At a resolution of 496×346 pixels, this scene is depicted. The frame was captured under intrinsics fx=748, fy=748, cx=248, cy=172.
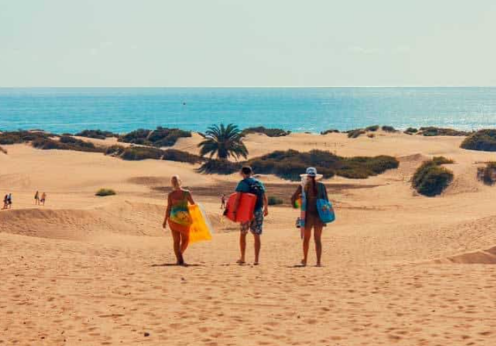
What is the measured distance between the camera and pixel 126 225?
2312 cm

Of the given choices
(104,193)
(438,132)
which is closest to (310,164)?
(104,193)

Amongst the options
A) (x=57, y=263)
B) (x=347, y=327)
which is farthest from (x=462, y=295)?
(x=57, y=263)

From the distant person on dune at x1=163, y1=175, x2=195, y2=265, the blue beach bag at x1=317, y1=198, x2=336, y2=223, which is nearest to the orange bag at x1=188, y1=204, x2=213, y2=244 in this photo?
the distant person on dune at x1=163, y1=175, x2=195, y2=265

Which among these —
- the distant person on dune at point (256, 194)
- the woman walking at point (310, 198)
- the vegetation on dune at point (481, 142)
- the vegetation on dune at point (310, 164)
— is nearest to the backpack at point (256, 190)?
the distant person on dune at point (256, 194)

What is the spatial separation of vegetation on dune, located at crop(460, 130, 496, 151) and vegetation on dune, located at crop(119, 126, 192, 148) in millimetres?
21977

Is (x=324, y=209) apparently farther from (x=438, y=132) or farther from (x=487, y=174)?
(x=438, y=132)

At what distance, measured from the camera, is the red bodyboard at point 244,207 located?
39.2 ft

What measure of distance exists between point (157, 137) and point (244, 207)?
51057 millimetres

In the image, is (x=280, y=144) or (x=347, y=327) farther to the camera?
(x=280, y=144)

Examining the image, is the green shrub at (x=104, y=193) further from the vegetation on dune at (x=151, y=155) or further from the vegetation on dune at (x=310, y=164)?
the vegetation on dune at (x=151, y=155)

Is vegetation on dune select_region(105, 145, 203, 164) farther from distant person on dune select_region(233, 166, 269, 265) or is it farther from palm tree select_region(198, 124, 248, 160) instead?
distant person on dune select_region(233, 166, 269, 265)

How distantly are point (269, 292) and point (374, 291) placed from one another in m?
1.38

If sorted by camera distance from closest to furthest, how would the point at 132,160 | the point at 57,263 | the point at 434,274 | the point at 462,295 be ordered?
the point at 462,295, the point at 434,274, the point at 57,263, the point at 132,160

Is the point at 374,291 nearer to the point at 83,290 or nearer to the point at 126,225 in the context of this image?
the point at 83,290
